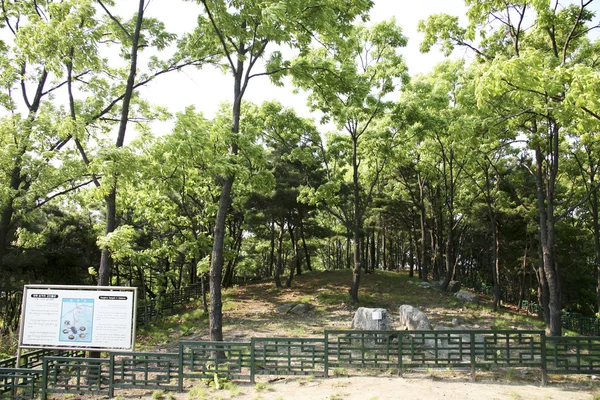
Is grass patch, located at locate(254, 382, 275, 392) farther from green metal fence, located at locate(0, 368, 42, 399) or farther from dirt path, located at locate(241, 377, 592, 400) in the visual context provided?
green metal fence, located at locate(0, 368, 42, 399)

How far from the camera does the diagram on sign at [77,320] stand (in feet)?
27.8

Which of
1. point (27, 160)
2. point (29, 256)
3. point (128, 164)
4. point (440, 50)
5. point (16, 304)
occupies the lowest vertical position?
point (16, 304)

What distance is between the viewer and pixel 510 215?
22.2 metres

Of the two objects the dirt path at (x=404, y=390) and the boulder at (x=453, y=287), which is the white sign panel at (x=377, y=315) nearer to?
the dirt path at (x=404, y=390)

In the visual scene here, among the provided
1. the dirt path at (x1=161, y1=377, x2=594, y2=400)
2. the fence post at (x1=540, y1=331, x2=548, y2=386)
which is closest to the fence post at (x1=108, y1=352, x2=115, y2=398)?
the dirt path at (x1=161, y1=377, x2=594, y2=400)

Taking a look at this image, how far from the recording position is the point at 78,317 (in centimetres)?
852

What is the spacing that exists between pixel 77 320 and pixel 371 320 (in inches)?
341

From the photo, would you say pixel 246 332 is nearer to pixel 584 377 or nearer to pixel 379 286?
pixel 584 377

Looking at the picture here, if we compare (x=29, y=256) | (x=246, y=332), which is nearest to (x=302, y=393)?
(x=246, y=332)

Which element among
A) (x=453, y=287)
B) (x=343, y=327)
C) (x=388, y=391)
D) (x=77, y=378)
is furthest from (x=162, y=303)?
(x=453, y=287)

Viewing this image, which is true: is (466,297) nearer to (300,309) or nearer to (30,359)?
(300,309)

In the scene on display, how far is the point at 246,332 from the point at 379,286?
37.5 ft

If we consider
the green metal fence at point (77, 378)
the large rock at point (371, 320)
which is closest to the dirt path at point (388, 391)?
the green metal fence at point (77, 378)

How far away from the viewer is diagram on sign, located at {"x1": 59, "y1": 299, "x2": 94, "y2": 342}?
27.8 feet
